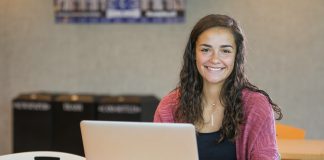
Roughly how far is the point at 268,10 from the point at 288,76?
66 centimetres

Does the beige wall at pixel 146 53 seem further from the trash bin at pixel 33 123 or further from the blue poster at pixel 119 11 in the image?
the trash bin at pixel 33 123

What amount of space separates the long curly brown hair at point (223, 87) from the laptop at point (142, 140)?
46cm

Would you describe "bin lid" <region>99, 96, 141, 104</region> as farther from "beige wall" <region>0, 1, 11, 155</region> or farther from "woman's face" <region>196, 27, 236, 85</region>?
"woman's face" <region>196, 27, 236, 85</region>

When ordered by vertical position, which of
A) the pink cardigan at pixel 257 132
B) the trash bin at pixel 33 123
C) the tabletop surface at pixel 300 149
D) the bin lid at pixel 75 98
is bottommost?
the trash bin at pixel 33 123

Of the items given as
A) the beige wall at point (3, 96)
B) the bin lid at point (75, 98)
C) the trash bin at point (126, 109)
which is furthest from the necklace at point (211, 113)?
the beige wall at point (3, 96)

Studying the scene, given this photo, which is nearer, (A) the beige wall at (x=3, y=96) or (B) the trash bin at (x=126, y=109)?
(B) the trash bin at (x=126, y=109)

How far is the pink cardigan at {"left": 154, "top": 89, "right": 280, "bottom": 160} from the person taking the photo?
1689 mm

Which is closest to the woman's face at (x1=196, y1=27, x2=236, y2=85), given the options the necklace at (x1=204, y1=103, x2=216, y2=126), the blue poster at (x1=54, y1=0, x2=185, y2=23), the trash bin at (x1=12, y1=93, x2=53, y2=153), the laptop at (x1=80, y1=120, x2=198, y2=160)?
the necklace at (x1=204, y1=103, x2=216, y2=126)

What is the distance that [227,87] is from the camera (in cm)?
188

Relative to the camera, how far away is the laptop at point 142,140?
133 cm

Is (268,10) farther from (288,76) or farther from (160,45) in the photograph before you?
(160,45)

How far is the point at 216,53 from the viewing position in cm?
177

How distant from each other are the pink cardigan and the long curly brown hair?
0.03m

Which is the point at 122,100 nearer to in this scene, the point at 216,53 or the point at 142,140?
the point at 216,53
